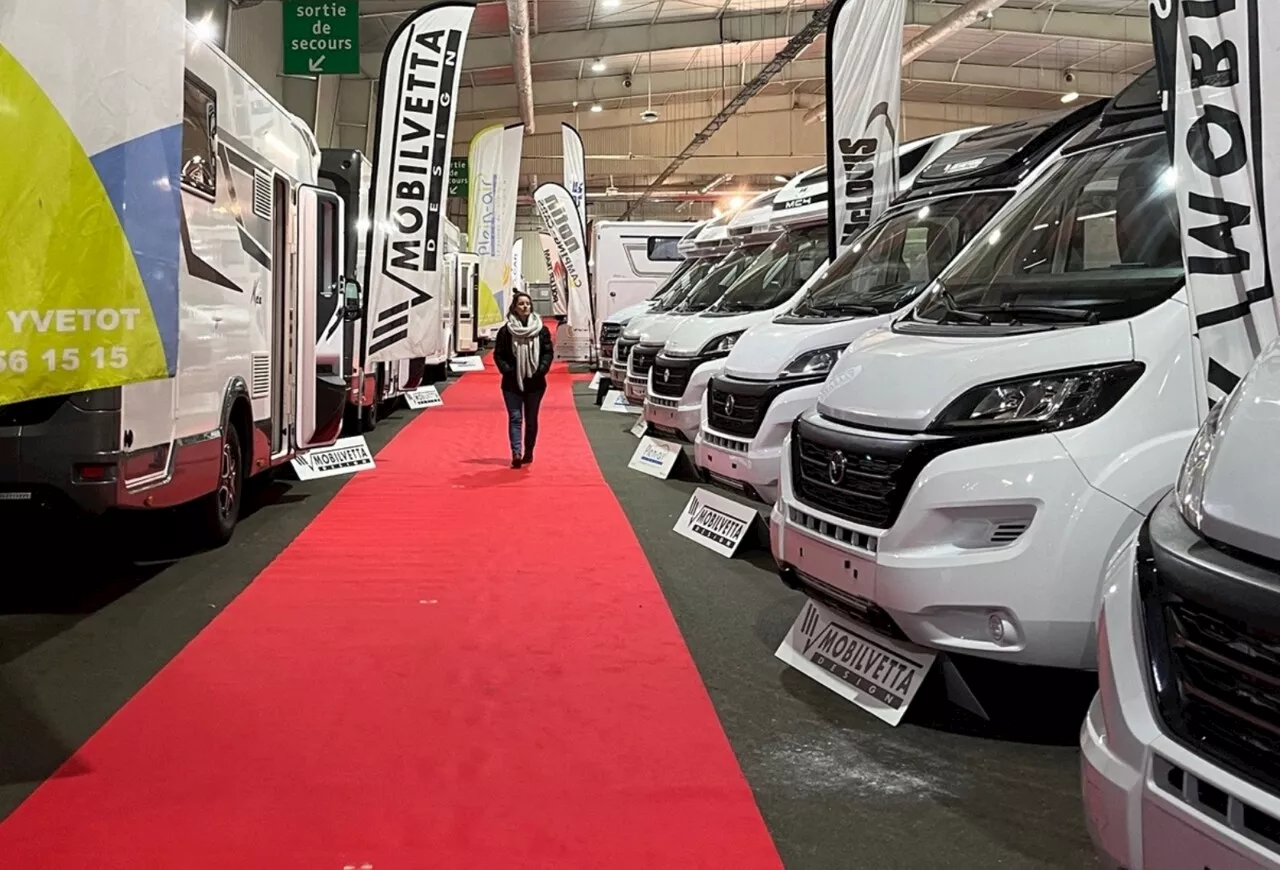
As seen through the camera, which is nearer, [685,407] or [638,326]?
[685,407]

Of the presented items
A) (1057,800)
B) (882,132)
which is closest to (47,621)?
(1057,800)

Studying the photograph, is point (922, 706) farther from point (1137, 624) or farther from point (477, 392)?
point (477, 392)

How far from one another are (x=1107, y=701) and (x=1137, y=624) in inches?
6.4

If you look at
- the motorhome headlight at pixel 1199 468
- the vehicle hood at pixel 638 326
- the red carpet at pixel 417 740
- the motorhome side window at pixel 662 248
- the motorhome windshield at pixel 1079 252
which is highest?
the motorhome side window at pixel 662 248

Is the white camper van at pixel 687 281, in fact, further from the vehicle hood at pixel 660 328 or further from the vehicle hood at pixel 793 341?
the vehicle hood at pixel 793 341

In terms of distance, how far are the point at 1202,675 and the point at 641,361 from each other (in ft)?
31.9

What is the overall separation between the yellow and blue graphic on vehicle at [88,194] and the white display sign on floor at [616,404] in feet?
37.7

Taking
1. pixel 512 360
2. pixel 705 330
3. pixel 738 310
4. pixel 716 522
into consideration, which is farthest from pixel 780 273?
pixel 716 522

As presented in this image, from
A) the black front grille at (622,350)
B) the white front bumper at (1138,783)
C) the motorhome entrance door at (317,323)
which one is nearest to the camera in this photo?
the white front bumper at (1138,783)

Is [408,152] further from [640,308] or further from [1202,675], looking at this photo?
[1202,675]

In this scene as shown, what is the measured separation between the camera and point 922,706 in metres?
4.18

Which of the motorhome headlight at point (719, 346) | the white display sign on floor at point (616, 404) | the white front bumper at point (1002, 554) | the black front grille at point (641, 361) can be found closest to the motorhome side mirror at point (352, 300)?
the black front grille at point (641, 361)

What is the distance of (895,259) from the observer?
22.3ft

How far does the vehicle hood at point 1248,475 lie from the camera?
1.85 metres
